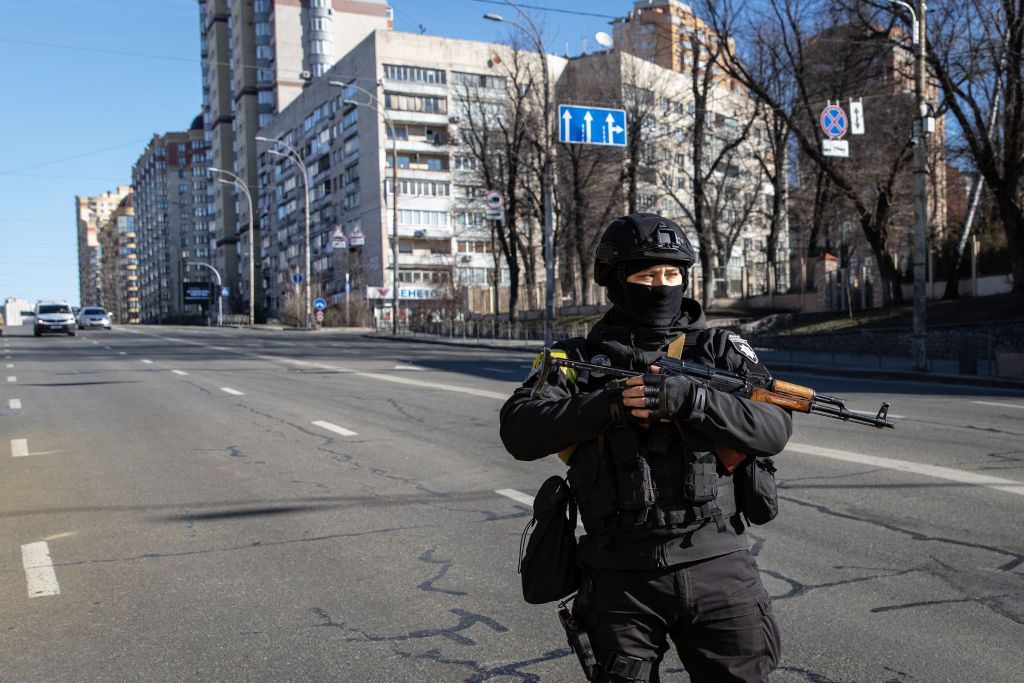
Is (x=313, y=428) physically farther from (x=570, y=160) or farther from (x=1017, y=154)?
(x=570, y=160)

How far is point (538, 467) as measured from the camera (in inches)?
350

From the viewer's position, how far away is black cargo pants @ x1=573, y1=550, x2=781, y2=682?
255 cm

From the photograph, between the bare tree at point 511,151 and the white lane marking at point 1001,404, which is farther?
the bare tree at point 511,151

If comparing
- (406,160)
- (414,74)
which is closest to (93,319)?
(406,160)

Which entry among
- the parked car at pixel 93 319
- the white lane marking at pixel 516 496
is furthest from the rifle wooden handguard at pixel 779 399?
the parked car at pixel 93 319

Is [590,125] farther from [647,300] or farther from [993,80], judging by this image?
[647,300]

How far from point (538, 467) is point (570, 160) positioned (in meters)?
38.9

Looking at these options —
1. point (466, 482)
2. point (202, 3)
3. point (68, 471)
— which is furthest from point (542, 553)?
point (202, 3)

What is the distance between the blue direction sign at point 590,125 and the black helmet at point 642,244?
68.6 feet

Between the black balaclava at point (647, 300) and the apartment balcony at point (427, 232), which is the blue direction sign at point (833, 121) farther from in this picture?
the apartment balcony at point (427, 232)

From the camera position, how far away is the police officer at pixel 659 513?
8.28ft

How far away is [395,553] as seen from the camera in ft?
19.6

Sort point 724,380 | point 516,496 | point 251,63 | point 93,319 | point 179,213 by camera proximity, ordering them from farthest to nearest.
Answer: point 179,213
point 251,63
point 93,319
point 516,496
point 724,380

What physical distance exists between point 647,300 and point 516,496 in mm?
4998
